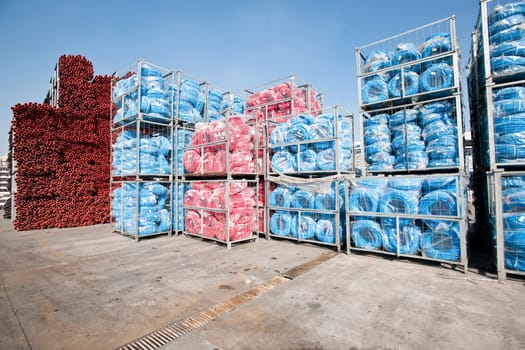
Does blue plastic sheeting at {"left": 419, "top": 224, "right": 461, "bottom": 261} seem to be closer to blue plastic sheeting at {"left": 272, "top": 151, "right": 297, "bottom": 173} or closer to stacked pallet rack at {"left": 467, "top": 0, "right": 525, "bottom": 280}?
stacked pallet rack at {"left": 467, "top": 0, "right": 525, "bottom": 280}

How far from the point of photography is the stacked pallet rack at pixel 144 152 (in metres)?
8.23

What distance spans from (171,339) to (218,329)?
19.6 inches

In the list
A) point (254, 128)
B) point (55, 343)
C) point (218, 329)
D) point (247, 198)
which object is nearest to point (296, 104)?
point (254, 128)

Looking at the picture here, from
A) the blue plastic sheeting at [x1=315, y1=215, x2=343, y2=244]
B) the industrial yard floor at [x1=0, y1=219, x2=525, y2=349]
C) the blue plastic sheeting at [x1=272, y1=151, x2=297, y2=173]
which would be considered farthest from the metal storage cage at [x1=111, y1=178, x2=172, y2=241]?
the blue plastic sheeting at [x1=315, y1=215, x2=343, y2=244]

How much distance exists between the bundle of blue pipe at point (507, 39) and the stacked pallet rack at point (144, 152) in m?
8.30

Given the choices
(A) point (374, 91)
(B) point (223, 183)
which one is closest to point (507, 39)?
(A) point (374, 91)

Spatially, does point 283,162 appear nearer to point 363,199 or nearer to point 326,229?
point 326,229

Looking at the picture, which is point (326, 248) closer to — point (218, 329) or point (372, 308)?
point (372, 308)

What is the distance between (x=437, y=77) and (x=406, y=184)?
7.76 ft

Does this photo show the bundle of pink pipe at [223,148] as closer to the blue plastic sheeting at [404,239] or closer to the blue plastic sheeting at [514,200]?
the blue plastic sheeting at [404,239]

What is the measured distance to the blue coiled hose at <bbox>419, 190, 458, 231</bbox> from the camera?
5.14 meters

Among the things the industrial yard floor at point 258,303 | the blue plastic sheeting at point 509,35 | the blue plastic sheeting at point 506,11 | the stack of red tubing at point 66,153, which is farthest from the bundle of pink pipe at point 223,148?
the stack of red tubing at point 66,153

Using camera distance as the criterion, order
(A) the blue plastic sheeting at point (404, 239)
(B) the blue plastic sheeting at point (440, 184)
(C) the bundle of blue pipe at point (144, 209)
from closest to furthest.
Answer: (B) the blue plastic sheeting at point (440, 184) < (A) the blue plastic sheeting at point (404, 239) < (C) the bundle of blue pipe at point (144, 209)

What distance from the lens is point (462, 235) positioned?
4.93 metres
